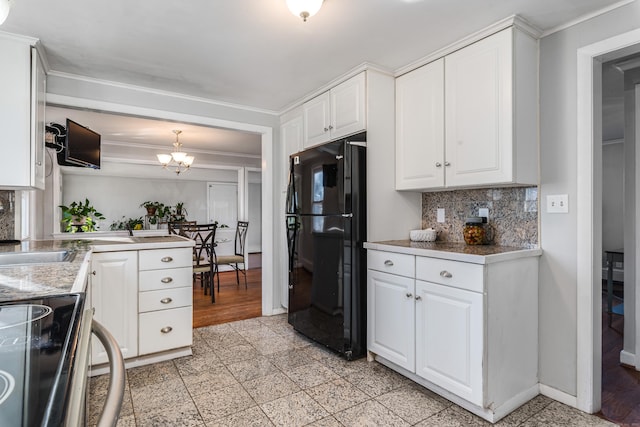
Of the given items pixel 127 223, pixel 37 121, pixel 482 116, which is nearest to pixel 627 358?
pixel 482 116

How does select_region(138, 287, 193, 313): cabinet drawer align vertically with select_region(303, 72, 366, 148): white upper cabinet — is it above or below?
below

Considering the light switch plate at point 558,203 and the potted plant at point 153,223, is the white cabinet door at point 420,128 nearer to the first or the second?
the light switch plate at point 558,203

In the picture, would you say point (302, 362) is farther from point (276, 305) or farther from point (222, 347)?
point (276, 305)

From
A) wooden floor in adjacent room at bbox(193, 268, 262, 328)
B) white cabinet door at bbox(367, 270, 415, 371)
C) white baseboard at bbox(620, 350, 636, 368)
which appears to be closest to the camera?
white cabinet door at bbox(367, 270, 415, 371)

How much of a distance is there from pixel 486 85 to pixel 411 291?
134 centimetres

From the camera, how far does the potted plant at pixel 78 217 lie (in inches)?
224

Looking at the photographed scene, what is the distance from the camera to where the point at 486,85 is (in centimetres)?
210

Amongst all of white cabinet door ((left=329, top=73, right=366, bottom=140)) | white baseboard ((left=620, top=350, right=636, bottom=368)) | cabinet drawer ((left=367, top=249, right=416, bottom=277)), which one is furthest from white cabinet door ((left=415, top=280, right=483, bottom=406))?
white baseboard ((left=620, top=350, right=636, bottom=368))

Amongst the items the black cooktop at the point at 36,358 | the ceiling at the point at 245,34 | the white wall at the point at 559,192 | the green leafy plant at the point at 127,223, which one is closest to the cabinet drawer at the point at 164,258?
the ceiling at the point at 245,34

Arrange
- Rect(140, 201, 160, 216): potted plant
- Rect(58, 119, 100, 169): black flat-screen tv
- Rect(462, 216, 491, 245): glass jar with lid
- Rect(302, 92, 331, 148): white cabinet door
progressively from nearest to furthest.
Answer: Rect(462, 216, 491, 245): glass jar with lid
Rect(58, 119, 100, 169): black flat-screen tv
Rect(302, 92, 331, 148): white cabinet door
Rect(140, 201, 160, 216): potted plant

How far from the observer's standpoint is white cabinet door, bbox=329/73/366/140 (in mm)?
2666

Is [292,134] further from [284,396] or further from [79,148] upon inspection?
[284,396]

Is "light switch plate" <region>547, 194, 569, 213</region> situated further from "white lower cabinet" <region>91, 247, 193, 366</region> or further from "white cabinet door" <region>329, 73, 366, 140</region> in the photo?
"white lower cabinet" <region>91, 247, 193, 366</region>

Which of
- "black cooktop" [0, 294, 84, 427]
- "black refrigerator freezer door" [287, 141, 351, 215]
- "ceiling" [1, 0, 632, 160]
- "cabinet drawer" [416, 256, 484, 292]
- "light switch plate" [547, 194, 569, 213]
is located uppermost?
"ceiling" [1, 0, 632, 160]
